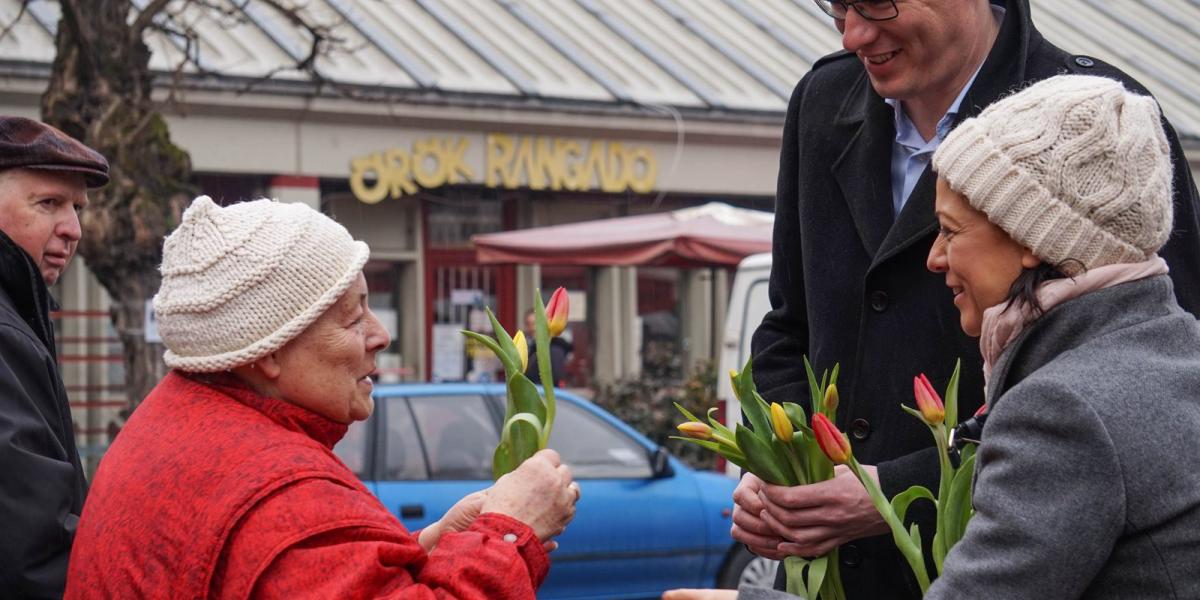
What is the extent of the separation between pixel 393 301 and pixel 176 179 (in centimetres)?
766

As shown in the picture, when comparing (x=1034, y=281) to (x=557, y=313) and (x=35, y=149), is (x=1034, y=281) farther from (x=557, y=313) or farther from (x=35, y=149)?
(x=35, y=149)

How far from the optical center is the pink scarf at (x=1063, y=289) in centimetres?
186

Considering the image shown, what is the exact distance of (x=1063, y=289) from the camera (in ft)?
6.16

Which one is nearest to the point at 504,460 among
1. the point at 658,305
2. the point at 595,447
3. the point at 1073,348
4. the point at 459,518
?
the point at 459,518

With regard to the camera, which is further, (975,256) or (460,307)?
(460,307)

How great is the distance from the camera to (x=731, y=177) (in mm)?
17188

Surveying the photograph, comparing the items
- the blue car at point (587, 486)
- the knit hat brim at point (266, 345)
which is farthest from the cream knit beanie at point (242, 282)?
the blue car at point (587, 486)

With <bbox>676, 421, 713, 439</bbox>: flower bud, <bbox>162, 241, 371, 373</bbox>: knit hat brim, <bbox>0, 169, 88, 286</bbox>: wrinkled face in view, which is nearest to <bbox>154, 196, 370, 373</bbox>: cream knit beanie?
<bbox>162, 241, 371, 373</bbox>: knit hat brim

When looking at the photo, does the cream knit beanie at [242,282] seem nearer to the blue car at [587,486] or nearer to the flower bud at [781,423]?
the flower bud at [781,423]

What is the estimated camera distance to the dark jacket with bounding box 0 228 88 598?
3.15m

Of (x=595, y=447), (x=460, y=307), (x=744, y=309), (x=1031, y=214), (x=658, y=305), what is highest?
(x=1031, y=214)

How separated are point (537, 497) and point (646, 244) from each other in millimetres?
10505

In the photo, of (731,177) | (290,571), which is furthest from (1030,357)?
(731,177)

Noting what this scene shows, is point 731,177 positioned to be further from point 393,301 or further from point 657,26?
point 393,301
